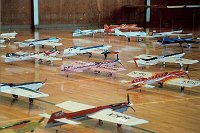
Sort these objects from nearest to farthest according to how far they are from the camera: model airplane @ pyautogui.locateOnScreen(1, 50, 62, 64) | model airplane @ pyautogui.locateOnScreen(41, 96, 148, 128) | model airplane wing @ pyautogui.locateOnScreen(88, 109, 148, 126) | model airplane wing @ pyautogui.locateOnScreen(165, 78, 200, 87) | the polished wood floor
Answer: model airplane wing @ pyautogui.locateOnScreen(88, 109, 148, 126), model airplane @ pyautogui.locateOnScreen(41, 96, 148, 128), the polished wood floor, model airplane wing @ pyautogui.locateOnScreen(165, 78, 200, 87), model airplane @ pyautogui.locateOnScreen(1, 50, 62, 64)

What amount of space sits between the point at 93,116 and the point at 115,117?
1.82ft

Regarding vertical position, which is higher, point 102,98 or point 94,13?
point 94,13

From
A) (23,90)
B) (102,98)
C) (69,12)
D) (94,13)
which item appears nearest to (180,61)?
(102,98)

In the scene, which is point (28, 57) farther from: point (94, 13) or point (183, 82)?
point (94, 13)

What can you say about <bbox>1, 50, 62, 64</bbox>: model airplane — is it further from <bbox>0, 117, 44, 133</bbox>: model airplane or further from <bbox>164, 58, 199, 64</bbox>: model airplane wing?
<bbox>0, 117, 44, 133</bbox>: model airplane

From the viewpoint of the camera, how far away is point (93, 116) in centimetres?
1030

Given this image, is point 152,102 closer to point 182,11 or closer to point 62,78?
point 62,78

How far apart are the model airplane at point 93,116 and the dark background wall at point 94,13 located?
29.1 metres

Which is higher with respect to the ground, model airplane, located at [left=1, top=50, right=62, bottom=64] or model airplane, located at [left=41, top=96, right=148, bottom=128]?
model airplane, located at [left=1, top=50, right=62, bottom=64]

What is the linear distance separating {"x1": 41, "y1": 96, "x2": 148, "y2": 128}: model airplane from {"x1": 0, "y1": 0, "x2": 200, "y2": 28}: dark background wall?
1146 inches

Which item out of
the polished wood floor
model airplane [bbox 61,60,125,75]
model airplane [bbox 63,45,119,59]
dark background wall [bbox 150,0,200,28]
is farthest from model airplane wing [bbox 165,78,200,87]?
dark background wall [bbox 150,0,200,28]

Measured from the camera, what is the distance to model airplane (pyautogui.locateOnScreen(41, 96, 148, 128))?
32.0 ft

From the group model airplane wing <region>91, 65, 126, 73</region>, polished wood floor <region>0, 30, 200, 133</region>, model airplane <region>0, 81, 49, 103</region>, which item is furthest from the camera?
model airplane wing <region>91, 65, 126, 73</region>

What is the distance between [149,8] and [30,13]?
503 inches
